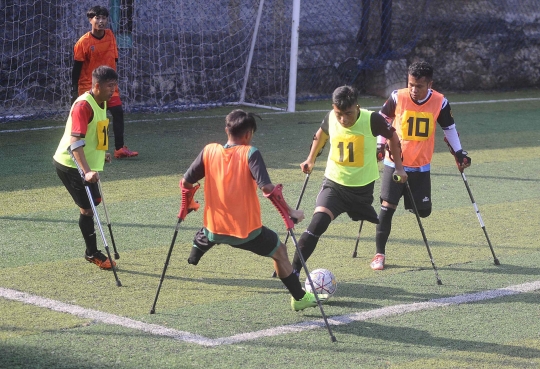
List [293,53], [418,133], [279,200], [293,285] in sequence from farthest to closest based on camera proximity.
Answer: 1. [293,53]
2. [418,133]
3. [293,285]
4. [279,200]

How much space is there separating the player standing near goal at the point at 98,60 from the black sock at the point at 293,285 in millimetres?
6719

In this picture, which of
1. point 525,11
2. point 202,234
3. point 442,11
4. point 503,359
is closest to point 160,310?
point 202,234

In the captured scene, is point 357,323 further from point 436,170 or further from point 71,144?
point 436,170

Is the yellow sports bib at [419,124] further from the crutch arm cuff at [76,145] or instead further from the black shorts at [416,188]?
the crutch arm cuff at [76,145]

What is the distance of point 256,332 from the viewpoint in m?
5.92

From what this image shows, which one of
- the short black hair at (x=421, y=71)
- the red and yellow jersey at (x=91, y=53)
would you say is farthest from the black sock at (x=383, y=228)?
the red and yellow jersey at (x=91, y=53)

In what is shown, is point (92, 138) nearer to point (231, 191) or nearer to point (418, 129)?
point (231, 191)

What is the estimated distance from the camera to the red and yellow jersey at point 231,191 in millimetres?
5941

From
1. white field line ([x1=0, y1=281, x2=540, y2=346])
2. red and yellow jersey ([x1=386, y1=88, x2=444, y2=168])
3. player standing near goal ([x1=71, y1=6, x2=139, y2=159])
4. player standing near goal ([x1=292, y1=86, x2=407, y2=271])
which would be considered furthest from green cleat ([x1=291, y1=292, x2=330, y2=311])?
player standing near goal ([x1=71, y1=6, x2=139, y2=159])

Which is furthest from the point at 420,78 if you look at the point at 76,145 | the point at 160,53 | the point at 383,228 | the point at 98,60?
the point at 160,53

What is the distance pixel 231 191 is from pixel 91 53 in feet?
23.6

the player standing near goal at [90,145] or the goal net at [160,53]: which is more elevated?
the player standing near goal at [90,145]

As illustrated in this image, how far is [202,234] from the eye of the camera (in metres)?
6.22

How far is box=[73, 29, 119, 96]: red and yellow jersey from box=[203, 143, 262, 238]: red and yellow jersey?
669 centimetres
